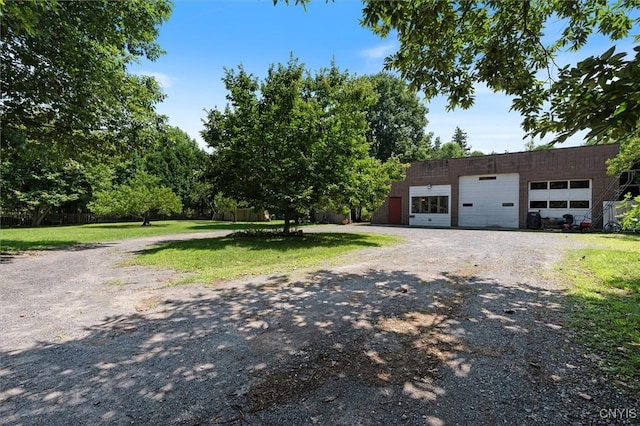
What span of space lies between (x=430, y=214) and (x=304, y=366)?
2367 centimetres

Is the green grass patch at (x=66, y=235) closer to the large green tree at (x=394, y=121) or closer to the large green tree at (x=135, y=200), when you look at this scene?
the large green tree at (x=135, y=200)

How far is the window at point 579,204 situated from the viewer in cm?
1889

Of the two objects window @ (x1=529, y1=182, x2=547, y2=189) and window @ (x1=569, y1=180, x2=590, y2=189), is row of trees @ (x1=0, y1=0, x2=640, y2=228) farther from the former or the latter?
window @ (x1=529, y1=182, x2=547, y2=189)

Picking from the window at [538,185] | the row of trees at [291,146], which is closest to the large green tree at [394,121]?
the window at [538,185]

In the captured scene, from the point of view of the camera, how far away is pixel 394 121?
1469 inches

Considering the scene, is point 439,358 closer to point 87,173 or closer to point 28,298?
point 28,298

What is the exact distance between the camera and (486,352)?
3.19 m

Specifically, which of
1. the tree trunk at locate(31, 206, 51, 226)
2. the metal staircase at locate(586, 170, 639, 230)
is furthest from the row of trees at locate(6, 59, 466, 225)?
the tree trunk at locate(31, 206, 51, 226)

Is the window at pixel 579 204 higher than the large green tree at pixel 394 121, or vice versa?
the large green tree at pixel 394 121

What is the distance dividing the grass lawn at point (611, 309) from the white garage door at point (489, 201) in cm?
1395

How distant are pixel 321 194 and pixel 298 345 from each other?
9347 mm

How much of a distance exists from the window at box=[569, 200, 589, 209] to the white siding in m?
7.08

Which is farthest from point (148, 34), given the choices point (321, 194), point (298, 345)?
point (298, 345)

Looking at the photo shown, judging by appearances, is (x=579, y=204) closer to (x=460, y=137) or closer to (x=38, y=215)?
(x=38, y=215)
